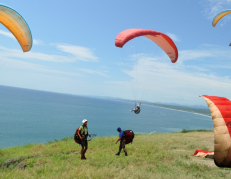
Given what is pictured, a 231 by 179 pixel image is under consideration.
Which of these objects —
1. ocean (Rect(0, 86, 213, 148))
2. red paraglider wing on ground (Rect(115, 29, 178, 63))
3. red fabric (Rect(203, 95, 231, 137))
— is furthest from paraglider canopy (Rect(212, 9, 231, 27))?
ocean (Rect(0, 86, 213, 148))

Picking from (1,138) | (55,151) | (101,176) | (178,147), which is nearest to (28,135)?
(1,138)

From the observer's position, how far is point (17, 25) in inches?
307

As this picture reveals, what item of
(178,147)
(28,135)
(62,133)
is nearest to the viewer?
(178,147)

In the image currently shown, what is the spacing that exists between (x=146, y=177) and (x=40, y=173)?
3.87m

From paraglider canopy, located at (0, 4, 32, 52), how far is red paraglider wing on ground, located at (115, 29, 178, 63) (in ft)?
13.7

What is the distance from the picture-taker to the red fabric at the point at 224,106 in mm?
7109

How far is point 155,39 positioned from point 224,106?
696cm

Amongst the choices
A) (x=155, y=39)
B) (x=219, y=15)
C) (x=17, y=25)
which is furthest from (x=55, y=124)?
(x=219, y=15)

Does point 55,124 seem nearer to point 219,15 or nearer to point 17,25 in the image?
point 17,25

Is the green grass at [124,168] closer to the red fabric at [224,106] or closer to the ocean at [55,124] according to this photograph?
the red fabric at [224,106]

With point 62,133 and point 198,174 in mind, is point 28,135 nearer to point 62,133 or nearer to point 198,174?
point 62,133

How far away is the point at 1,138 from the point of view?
119 feet

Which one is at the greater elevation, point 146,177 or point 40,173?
point 146,177

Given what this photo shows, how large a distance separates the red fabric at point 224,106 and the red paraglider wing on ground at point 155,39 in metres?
4.74
